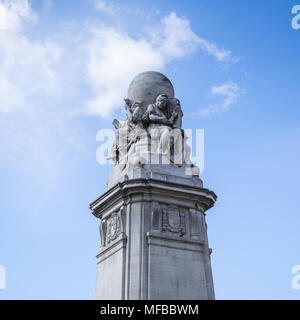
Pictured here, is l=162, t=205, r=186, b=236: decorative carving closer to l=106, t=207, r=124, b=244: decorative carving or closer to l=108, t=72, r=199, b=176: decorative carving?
l=106, t=207, r=124, b=244: decorative carving

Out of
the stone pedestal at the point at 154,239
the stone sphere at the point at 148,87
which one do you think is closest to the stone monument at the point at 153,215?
the stone pedestal at the point at 154,239

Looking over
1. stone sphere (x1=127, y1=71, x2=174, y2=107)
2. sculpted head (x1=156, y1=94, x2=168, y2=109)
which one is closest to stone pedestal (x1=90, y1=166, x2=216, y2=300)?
sculpted head (x1=156, y1=94, x2=168, y2=109)

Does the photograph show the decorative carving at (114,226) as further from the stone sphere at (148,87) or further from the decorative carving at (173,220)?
the stone sphere at (148,87)

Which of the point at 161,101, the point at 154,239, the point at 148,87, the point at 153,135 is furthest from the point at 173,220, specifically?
the point at 148,87

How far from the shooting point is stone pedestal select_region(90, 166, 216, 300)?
20.0m

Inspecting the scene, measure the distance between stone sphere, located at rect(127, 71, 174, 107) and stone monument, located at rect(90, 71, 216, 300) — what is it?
0.45 metres

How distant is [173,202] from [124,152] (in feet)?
11.3

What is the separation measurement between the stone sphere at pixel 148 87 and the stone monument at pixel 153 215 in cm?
45

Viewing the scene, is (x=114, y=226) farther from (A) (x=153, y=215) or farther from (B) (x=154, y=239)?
(B) (x=154, y=239)

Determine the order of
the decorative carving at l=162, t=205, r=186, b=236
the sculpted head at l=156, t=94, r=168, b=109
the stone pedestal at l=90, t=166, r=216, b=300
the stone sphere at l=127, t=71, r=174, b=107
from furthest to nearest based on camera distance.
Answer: the stone sphere at l=127, t=71, r=174, b=107 → the sculpted head at l=156, t=94, r=168, b=109 → the decorative carving at l=162, t=205, r=186, b=236 → the stone pedestal at l=90, t=166, r=216, b=300

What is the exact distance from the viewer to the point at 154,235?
2066 cm

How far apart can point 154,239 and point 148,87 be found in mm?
7492

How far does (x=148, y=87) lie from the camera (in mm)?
25109
